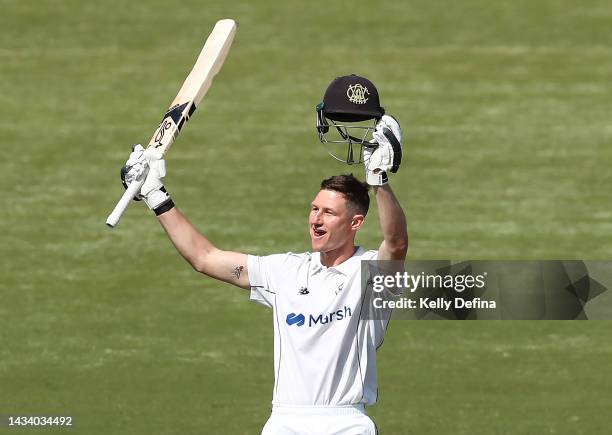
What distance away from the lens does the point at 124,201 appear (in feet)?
29.0

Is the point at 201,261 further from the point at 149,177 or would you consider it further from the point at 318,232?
the point at 318,232

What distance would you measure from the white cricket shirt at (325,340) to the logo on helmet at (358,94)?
3.02ft

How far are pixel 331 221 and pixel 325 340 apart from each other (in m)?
0.68

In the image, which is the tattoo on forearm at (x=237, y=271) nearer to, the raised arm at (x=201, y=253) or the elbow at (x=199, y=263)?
the raised arm at (x=201, y=253)

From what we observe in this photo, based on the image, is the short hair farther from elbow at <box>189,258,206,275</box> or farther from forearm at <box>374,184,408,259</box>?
elbow at <box>189,258,206,275</box>

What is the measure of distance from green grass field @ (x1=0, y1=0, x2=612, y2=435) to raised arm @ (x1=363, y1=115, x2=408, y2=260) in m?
5.05

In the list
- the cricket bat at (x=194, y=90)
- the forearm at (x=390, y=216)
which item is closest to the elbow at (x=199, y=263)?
the cricket bat at (x=194, y=90)

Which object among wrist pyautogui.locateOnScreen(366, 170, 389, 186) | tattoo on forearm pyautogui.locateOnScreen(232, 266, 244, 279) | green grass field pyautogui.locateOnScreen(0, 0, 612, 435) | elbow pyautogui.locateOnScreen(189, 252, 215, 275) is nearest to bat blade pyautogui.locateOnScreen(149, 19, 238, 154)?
elbow pyautogui.locateOnScreen(189, 252, 215, 275)

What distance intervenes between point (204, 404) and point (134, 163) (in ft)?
17.3

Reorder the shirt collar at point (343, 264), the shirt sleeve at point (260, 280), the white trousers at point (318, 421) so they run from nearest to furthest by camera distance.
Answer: the white trousers at point (318, 421) → the shirt collar at point (343, 264) → the shirt sleeve at point (260, 280)

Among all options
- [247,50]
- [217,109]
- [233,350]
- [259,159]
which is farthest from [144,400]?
[247,50]

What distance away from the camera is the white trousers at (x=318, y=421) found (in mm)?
8648

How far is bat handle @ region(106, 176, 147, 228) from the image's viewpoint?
28.8ft

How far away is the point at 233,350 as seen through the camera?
15.4 m
